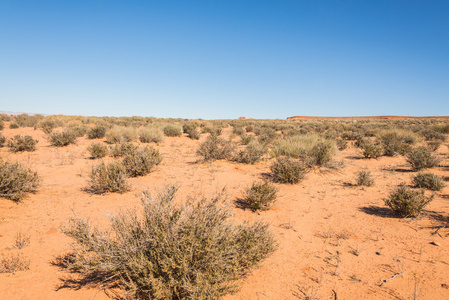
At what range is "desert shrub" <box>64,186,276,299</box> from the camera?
222cm

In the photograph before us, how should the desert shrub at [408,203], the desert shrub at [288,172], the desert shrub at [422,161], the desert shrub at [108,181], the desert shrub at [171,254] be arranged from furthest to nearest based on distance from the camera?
the desert shrub at [422,161] → the desert shrub at [288,172] → the desert shrub at [108,181] → the desert shrub at [408,203] → the desert shrub at [171,254]

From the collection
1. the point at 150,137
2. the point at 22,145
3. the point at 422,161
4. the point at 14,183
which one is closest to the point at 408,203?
the point at 422,161

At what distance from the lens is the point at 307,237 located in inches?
160

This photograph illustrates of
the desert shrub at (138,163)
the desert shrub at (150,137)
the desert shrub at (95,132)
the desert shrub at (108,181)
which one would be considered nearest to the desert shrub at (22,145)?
the desert shrub at (95,132)

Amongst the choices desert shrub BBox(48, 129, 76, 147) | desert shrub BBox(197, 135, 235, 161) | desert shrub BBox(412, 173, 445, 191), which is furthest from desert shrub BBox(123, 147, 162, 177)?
desert shrub BBox(412, 173, 445, 191)

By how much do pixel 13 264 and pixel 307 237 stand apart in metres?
4.49

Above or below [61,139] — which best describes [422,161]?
below

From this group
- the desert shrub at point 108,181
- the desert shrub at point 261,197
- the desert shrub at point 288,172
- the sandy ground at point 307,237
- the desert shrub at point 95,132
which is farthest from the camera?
the desert shrub at point 95,132

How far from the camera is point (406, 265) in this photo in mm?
3156

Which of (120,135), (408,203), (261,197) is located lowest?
(261,197)

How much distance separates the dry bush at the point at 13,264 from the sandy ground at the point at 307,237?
0.08 m

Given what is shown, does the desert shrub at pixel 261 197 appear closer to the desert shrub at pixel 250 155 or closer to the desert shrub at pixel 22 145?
the desert shrub at pixel 250 155

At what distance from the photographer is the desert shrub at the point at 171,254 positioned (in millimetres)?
2219

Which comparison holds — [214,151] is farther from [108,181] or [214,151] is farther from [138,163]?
[108,181]
